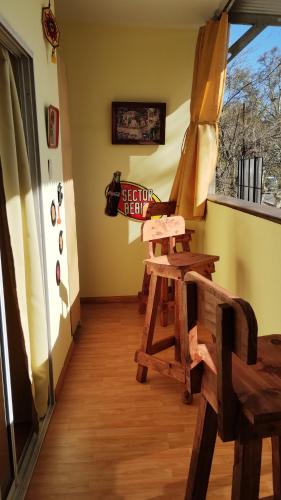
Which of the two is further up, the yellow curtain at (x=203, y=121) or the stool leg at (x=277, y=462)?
the yellow curtain at (x=203, y=121)

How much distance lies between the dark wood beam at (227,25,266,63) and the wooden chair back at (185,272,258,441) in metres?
2.47

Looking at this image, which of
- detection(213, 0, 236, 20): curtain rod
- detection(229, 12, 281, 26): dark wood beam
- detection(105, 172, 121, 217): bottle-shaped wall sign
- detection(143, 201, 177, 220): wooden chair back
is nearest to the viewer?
detection(229, 12, 281, 26): dark wood beam

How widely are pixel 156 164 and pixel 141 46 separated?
100cm

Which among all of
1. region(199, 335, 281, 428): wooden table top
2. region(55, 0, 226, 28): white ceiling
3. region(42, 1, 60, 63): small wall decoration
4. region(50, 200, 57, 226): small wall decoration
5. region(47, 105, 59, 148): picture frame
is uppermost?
region(55, 0, 226, 28): white ceiling

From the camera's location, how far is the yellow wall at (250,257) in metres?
1.91

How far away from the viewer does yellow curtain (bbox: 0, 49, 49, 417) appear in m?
1.47

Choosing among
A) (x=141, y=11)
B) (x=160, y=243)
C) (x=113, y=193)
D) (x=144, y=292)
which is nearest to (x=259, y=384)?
(x=160, y=243)

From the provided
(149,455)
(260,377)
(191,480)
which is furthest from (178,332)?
(260,377)

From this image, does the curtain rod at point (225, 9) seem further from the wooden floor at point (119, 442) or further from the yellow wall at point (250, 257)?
the wooden floor at point (119, 442)

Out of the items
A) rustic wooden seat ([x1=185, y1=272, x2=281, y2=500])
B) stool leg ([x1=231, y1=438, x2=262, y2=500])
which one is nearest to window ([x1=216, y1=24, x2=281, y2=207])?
rustic wooden seat ([x1=185, y1=272, x2=281, y2=500])

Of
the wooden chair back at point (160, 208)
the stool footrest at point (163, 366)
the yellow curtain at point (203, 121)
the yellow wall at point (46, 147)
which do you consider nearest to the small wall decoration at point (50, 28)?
the yellow wall at point (46, 147)

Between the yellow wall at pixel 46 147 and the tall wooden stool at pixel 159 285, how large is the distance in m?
0.52

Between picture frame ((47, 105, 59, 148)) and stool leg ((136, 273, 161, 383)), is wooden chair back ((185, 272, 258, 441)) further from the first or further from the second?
picture frame ((47, 105, 59, 148))

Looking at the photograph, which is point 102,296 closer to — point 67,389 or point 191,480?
point 67,389
